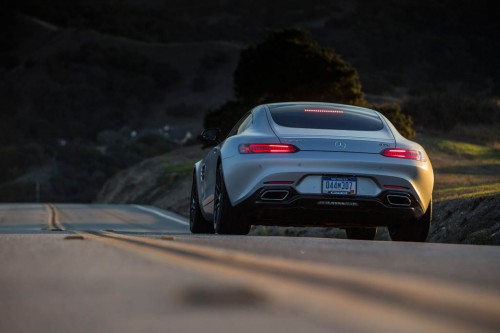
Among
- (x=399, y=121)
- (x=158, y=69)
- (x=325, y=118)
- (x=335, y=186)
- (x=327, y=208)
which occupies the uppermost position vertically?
(x=325, y=118)

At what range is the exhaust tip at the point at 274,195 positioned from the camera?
439 inches

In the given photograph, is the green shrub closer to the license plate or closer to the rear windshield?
the rear windshield

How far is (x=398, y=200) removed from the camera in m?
11.3

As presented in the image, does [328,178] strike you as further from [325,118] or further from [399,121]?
[399,121]

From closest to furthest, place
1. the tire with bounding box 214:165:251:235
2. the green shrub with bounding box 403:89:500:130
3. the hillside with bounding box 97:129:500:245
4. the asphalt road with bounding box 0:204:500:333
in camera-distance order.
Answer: the asphalt road with bounding box 0:204:500:333 → the tire with bounding box 214:165:251:235 → the hillside with bounding box 97:129:500:245 → the green shrub with bounding box 403:89:500:130

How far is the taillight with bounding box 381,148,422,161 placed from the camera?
37.3 ft

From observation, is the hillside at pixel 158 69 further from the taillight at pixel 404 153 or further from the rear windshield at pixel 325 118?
the taillight at pixel 404 153

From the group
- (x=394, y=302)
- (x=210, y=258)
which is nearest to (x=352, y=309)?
(x=394, y=302)

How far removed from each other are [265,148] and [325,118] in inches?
42.2

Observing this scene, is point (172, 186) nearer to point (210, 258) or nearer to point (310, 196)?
point (310, 196)

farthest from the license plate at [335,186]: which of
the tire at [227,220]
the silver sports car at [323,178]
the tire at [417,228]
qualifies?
the tire at [227,220]

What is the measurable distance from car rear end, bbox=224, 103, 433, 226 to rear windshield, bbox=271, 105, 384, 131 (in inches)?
9.0

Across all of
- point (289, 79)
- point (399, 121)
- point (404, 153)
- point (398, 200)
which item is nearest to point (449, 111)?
point (399, 121)

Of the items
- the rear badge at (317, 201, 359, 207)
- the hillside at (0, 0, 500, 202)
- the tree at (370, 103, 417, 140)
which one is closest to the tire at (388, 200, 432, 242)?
the rear badge at (317, 201, 359, 207)
